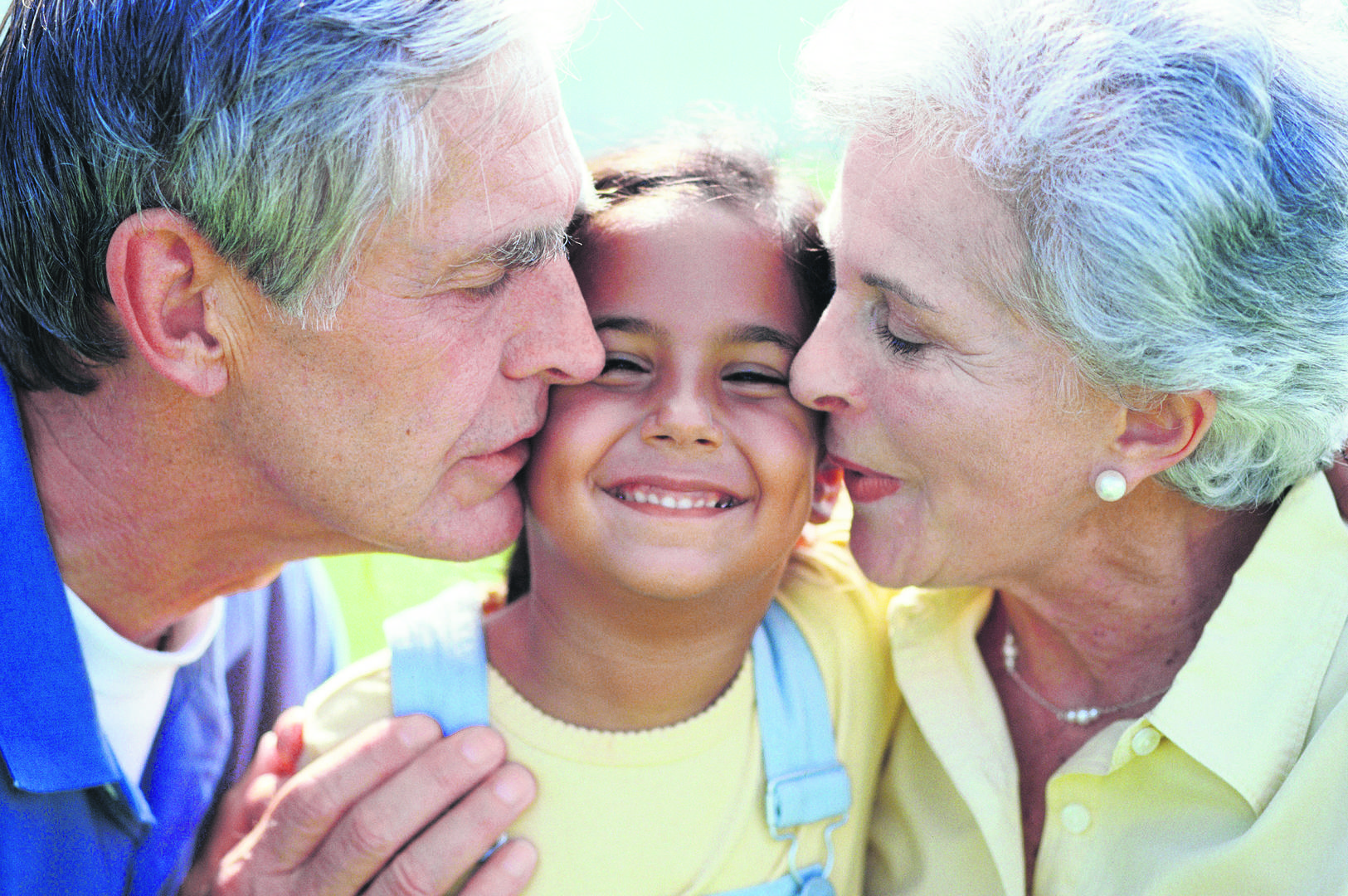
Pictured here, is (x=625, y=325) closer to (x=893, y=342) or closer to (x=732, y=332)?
(x=732, y=332)

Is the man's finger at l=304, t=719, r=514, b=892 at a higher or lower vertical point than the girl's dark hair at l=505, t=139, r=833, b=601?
lower

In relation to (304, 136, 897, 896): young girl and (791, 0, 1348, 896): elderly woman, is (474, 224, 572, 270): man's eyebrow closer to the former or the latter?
(304, 136, 897, 896): young girl

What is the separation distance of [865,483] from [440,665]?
0.94 m

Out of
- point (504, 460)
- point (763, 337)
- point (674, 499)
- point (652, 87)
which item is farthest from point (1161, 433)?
point (652, 87)

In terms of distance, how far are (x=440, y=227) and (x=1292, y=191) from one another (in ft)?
4.49

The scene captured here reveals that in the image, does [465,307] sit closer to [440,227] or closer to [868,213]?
[440,227]

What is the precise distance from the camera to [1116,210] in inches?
68.1

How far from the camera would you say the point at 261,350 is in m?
1.99

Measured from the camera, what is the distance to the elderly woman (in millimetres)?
1718

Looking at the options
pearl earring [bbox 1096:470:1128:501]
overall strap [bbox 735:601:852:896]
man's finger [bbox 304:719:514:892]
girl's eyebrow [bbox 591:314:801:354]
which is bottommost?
overall strap [bbox 735:601:852:896]

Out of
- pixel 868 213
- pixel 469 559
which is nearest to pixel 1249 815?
pixel 868 213

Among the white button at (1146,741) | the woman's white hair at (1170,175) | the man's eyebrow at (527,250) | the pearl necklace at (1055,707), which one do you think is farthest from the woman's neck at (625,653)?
the woman's white hair at (1170,175)

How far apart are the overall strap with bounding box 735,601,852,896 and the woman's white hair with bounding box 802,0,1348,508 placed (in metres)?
0.87

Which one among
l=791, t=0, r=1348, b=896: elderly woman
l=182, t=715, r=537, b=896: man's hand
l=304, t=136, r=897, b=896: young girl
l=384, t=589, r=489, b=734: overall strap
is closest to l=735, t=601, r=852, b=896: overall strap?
l=304, t=136, r=897, b=896: young girl
